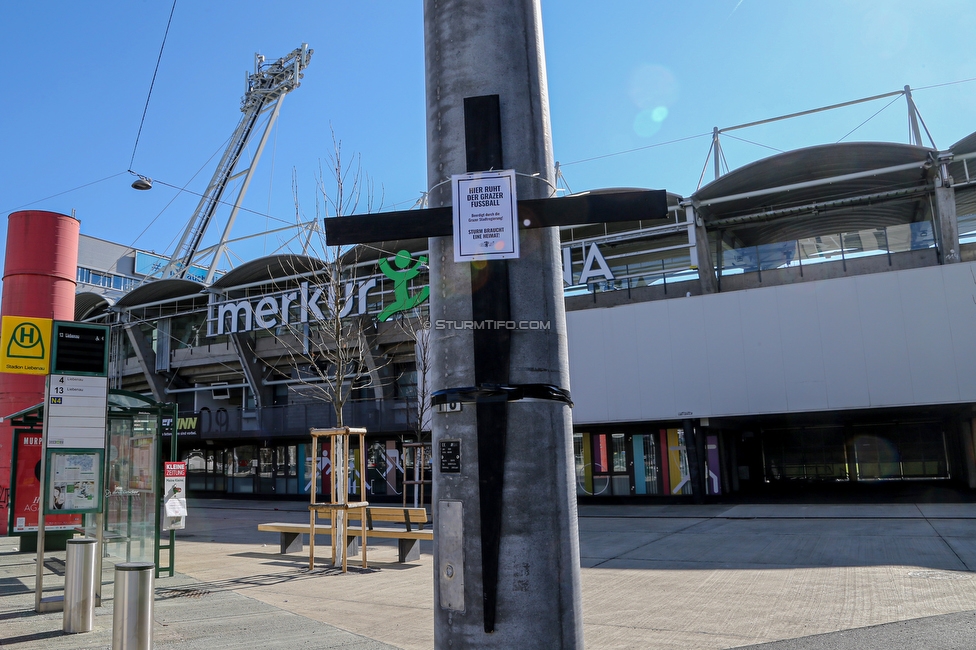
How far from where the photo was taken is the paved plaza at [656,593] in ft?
22.5

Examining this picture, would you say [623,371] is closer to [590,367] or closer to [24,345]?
[590,367]

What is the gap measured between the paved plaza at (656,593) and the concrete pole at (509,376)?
419cm

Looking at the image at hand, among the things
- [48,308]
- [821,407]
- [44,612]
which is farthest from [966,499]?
Answer: [48,308]

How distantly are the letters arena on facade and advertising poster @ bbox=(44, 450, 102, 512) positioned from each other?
5.09 metres

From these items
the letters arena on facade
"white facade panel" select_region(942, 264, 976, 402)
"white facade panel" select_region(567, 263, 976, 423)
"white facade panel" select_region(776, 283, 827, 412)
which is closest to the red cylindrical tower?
the letters arena on facade

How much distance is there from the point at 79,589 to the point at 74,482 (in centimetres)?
179

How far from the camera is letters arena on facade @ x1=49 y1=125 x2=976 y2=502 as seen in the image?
20969 millimetres

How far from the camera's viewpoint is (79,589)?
743 centimetres

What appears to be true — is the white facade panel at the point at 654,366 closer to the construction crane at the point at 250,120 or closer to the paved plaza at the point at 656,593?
the paved plaza at the point at 656,593

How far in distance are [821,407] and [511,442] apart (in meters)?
20.8

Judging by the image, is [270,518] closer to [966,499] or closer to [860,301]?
[860,301]

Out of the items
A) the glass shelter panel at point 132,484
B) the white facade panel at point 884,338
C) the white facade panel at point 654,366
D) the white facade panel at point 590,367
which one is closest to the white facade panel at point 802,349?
the white facade panel at point 884,338

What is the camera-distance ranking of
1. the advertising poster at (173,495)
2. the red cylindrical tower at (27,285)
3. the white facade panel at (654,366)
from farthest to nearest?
the white facade panel at (654,366) → the red cylindrical tower at (27,285) → the advertising poster at (173,495)

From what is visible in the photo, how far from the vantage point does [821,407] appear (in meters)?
21.4
